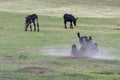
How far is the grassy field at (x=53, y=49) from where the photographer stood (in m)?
18.7

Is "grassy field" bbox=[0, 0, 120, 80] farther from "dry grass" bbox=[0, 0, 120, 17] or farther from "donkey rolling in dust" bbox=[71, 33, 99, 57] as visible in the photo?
"donkey rolling in dust" bbox=[71, 33, 99, 57]

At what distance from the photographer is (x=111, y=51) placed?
29938mm

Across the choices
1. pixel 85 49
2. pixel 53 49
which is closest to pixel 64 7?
pixel 53 49

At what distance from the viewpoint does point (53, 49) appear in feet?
99.3

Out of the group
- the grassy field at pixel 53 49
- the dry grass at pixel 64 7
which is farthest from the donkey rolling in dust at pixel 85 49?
the dry grass at pixel 64 7

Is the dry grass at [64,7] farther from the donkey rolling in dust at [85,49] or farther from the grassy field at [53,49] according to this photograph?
the donkey rolling in dust at [85,49]

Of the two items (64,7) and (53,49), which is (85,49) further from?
(64,7)

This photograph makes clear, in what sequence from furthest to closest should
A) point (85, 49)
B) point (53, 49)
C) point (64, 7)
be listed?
point (64, 7) → point (53, 49) → point (85, 49)

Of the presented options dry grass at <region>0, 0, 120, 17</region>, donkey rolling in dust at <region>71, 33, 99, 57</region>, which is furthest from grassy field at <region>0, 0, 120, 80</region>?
donkey rolling in dust at <region>71, 33, 99, 57</region>

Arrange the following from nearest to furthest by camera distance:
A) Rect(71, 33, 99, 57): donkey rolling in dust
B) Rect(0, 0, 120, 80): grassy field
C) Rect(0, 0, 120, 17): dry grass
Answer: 1. Rect(0, 0, 120, 80): grassy field
2. Rect(71, 33, 99, 57): donkey rolling in dust
3. Rect(0, 0, 120, 17): dry grass

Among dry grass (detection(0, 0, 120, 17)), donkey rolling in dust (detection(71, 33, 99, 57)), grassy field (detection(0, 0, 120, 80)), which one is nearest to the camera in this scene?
grassy field (detection(0, 0, 120, 80))

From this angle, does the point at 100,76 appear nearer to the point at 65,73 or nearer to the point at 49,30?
the point at 65,73

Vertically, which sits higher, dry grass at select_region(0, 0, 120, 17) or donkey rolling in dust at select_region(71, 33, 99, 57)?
donkey rolling in dust at select_region(71, 33, 99, 57)

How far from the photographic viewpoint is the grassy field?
61.3 feet
